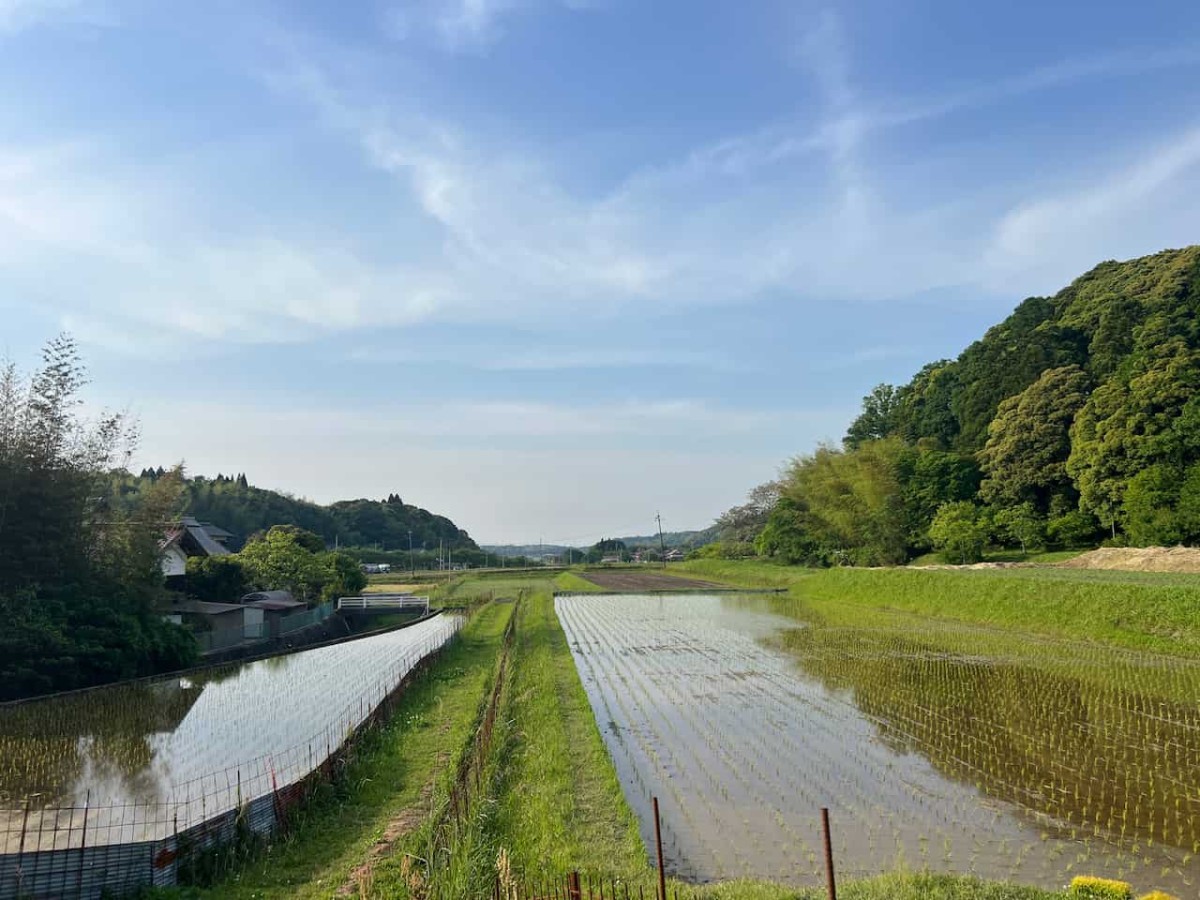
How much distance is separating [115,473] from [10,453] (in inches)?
170

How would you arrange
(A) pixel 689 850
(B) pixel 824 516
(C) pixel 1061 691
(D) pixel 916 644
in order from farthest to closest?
1. (B) pixel 824 516
2. (D) pixel 916 644
3. (C) pixel 1061 691
4. (A) pixel 689 850

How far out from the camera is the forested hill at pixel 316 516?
218 feet

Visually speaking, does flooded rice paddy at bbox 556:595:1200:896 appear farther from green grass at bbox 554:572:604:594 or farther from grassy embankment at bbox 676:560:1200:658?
green grass at bbox 554:572:604:594

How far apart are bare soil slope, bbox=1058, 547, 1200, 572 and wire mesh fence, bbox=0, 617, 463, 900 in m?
24.4

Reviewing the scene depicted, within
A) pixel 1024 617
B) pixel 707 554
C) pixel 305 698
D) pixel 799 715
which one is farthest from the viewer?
pixel 707 554

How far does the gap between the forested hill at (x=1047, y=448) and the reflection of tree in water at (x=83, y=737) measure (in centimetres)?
3213

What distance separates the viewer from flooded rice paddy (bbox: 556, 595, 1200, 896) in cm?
623

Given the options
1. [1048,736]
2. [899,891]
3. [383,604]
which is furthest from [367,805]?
[383,604]

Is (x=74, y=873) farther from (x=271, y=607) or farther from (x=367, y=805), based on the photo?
(x=271, y=607)

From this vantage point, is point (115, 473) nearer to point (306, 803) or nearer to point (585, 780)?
point (306, 803)

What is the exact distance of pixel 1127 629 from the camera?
53.8 ft

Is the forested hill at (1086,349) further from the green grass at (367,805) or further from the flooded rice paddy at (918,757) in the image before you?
the green grass at (367,805)

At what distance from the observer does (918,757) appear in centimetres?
902

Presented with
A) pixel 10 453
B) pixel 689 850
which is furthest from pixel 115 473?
pixel 689 850
